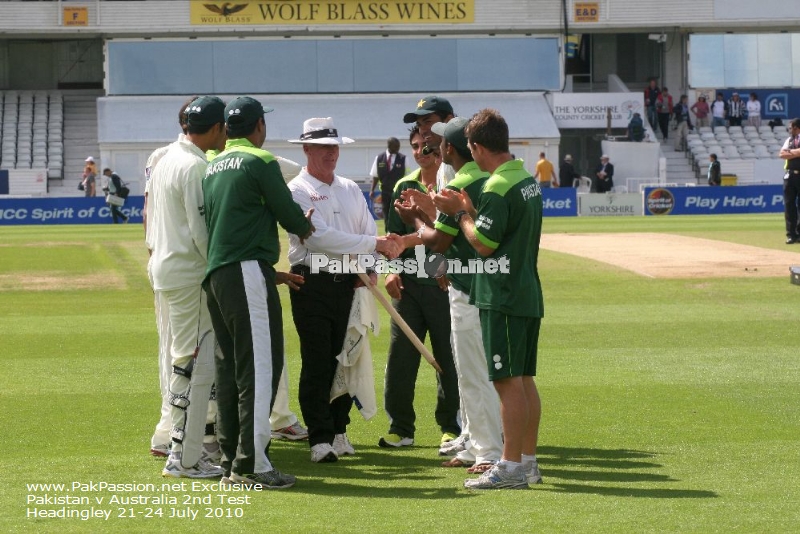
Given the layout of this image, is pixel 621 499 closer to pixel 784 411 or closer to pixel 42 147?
pixel 784 411

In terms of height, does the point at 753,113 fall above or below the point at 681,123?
above

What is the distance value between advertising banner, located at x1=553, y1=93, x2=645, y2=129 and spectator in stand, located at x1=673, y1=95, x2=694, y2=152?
5.60 feet

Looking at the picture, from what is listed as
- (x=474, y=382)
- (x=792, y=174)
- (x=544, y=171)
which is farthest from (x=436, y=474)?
(x=544, y=171)

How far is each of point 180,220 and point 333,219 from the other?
1203mm

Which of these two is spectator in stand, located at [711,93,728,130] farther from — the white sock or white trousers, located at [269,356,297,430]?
the white sock

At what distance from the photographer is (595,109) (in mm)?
52156

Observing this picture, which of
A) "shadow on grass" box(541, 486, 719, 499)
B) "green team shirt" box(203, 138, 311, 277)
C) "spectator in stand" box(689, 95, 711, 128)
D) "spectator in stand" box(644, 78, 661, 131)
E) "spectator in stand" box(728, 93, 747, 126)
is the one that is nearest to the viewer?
"shadow on grass" box(541, 486, 719, 499)

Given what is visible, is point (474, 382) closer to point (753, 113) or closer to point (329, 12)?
point (329, 12)

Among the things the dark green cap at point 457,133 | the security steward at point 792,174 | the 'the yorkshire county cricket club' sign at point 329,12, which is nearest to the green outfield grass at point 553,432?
the dark green cap at point 457,133

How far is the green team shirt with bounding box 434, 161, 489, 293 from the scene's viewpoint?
759 cm

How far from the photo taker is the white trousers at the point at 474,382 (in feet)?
25.7

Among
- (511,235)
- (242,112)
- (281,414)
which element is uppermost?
(242,112)

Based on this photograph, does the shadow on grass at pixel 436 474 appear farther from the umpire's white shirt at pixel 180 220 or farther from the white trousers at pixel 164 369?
the umpire's white shirt at pixel 180 220

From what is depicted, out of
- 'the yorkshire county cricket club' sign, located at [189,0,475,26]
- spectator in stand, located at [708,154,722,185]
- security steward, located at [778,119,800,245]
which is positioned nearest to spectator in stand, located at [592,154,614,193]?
spectator in stand, located at [708,154,722,185]
